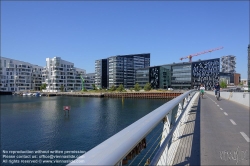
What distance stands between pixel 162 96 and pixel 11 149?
3014 inches

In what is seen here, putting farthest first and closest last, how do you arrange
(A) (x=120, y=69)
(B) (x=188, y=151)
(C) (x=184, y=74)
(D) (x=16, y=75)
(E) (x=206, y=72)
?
(A) (x=120, y=69), (D) (x=16, y=75), (E) (x=206, y=72), (C) (x=184, y=74), (B) (x=188, y=151)

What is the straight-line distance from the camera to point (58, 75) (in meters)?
131

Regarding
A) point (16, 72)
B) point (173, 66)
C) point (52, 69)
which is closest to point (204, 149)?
point (173, 66)

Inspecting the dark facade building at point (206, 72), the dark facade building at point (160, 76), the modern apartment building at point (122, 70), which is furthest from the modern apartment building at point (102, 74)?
the dark facade building at point (206, 72)

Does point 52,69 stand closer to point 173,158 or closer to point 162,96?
point 162,96

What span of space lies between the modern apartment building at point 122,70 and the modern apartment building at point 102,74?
10.1 meters

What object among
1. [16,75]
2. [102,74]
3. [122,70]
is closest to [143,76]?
[122,70]

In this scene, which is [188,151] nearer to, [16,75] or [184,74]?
[184,74]

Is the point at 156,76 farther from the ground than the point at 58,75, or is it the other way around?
the point at 58,75

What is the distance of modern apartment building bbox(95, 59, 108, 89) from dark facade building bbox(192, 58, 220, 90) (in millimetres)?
80031

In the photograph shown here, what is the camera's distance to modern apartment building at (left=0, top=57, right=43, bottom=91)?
5217 inches

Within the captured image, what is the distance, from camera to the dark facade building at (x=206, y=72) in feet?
390

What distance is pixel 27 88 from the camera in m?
141

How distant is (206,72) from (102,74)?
88.1 m
